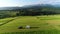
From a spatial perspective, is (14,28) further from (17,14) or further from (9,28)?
(17,14)

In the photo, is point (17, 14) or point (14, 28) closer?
point (14, 28)

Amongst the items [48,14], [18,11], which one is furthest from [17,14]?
[48,14]

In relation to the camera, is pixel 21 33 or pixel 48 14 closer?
pixel 21 33

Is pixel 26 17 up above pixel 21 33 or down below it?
above

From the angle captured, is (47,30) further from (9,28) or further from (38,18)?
(9,28)

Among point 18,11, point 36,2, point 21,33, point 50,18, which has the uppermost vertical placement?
point 36,2

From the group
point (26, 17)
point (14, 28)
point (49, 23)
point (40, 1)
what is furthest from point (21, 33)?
point (40, 1)
